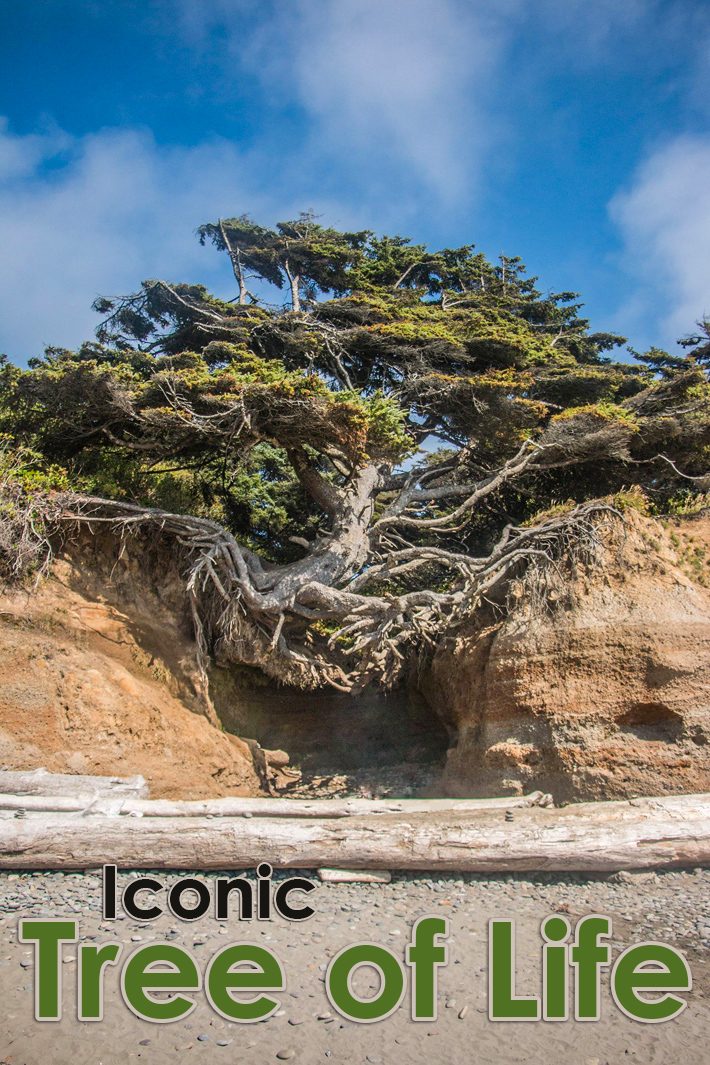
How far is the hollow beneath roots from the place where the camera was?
17.3 m

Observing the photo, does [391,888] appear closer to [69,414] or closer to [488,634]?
[488,634]

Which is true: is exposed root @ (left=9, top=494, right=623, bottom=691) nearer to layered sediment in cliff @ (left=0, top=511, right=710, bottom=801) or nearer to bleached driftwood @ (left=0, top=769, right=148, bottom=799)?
layered sediment in cliff @ (left=0, top=511, right=710, bottom=801)

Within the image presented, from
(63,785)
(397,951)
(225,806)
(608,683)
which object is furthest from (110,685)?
(608,683)

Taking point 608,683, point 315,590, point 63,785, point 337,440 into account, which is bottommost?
point 63,785

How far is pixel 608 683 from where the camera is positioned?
1351 cm

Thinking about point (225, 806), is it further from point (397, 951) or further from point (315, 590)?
point (315, 590)

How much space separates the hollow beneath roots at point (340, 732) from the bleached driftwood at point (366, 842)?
7.32 meters

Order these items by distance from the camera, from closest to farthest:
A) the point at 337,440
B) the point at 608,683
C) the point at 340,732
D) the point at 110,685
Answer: the point at 608,683, the point at 110,685, the point at 337,440, the point at 340,732

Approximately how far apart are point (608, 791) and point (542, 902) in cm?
463

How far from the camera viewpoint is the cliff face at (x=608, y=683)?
12.9 m

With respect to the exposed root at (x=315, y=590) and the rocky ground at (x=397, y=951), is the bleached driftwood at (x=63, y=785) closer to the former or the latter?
the rocky ground at (x=397, y=951)

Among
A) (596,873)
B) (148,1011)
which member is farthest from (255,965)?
(596,873)

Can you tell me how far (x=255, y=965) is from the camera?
6922 millimetres

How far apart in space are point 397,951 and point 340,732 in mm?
11950
